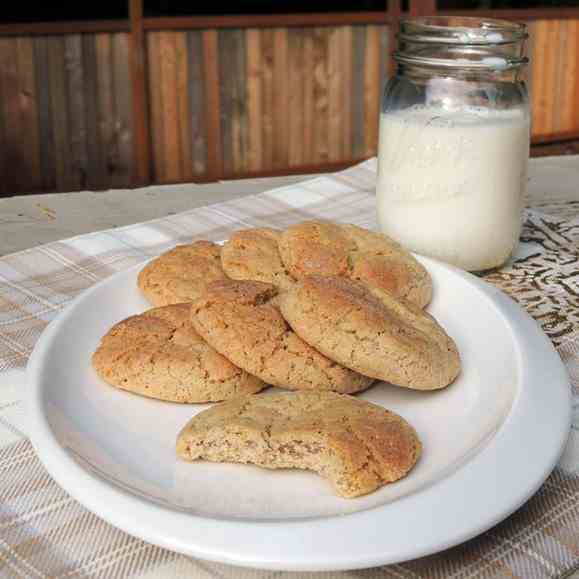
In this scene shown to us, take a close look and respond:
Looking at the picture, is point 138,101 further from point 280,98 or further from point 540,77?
point 540,77

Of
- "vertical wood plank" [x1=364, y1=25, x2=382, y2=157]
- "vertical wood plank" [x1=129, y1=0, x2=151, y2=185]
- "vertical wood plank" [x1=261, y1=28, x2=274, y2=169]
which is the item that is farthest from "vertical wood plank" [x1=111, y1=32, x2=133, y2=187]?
"vertical wood plank" [x1=364, y1=25, x2=382, y2=157]

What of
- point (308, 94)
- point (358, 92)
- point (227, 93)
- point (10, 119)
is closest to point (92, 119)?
point (10, 119)

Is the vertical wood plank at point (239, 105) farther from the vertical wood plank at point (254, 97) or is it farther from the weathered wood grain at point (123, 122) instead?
the weathered wood grain at point (123, 122)

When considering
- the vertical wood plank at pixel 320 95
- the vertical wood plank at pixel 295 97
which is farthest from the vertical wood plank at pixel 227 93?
the vertical wood plank at pixel 320 95

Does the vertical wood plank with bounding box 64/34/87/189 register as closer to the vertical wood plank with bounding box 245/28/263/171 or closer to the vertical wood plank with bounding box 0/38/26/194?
the vertical wood plank with bounding box 0/38/26/194

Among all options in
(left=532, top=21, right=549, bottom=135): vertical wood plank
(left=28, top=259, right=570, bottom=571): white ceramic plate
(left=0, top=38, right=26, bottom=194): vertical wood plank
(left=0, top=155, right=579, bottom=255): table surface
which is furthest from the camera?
(left=532, top=21, right=549, bottom=135): vertical wood plank

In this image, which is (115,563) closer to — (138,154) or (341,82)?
(138,154)
